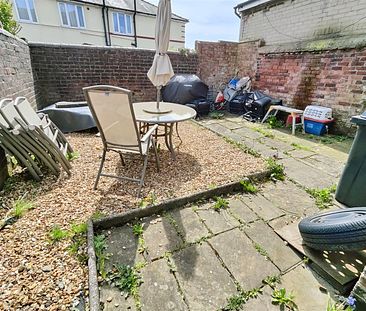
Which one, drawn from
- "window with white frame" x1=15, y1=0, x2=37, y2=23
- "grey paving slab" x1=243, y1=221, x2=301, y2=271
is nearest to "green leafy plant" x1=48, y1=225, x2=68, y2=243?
"grey paving slab" x1=243, y1=221, x2=301, y2=271

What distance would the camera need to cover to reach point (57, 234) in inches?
69.5

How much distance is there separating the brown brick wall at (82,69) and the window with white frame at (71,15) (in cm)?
1089

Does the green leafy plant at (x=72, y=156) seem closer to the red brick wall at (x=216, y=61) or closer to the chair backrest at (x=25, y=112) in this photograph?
the chair backrest at (x=25, y=112)

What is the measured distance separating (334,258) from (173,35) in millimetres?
18944

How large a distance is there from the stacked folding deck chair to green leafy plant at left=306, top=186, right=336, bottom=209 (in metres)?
3.17

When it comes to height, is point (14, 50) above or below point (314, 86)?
above

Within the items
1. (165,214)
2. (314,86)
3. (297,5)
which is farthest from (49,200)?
(297,5)

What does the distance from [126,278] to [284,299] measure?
1108mm

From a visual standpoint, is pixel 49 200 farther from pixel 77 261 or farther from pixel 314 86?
pixel 314 86

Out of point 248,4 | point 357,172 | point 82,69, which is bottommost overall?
point 357,172

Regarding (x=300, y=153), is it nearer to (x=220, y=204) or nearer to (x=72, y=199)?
(x=220, y=204)

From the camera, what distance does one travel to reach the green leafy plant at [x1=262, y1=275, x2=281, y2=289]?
1.49 meters

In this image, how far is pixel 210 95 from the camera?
25.0 ft

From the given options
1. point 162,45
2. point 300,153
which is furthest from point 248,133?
point 162,45
